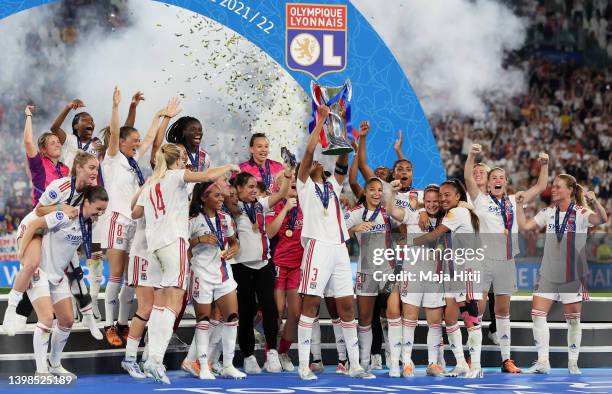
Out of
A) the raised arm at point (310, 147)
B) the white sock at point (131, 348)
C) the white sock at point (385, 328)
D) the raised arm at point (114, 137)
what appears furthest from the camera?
the white sock at point (385, 328)

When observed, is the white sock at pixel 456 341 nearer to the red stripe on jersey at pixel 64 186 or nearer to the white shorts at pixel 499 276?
the white shorts at pixel 499 276

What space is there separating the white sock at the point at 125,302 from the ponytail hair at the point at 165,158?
45.8 inches

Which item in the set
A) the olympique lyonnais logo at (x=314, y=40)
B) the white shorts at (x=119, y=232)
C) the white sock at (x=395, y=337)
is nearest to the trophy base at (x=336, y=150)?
the white sock at (x=395, y=337)

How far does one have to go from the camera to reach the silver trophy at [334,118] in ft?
26.5

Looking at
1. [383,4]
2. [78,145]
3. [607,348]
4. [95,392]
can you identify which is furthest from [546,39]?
[95,392]

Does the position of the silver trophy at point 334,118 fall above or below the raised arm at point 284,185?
above

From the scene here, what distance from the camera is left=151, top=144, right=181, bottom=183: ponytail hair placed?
302 inches

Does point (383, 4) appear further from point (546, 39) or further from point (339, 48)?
point (546, 39)

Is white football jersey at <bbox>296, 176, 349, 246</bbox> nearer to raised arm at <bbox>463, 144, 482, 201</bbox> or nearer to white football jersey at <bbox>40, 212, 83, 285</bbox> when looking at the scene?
raised arm at <bbox>463, 144, 482, 201</bbox>

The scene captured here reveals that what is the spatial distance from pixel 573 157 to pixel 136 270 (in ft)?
35.6

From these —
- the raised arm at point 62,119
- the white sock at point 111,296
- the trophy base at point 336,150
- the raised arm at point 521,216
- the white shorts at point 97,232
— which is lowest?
the white sock at point 111,296

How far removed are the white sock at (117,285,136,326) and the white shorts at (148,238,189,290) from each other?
84 cm

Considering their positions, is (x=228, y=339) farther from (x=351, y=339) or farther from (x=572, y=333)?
(x=572, y=333)

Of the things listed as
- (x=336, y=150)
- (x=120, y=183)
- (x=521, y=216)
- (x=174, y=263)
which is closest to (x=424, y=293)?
(x=521, y=216)
